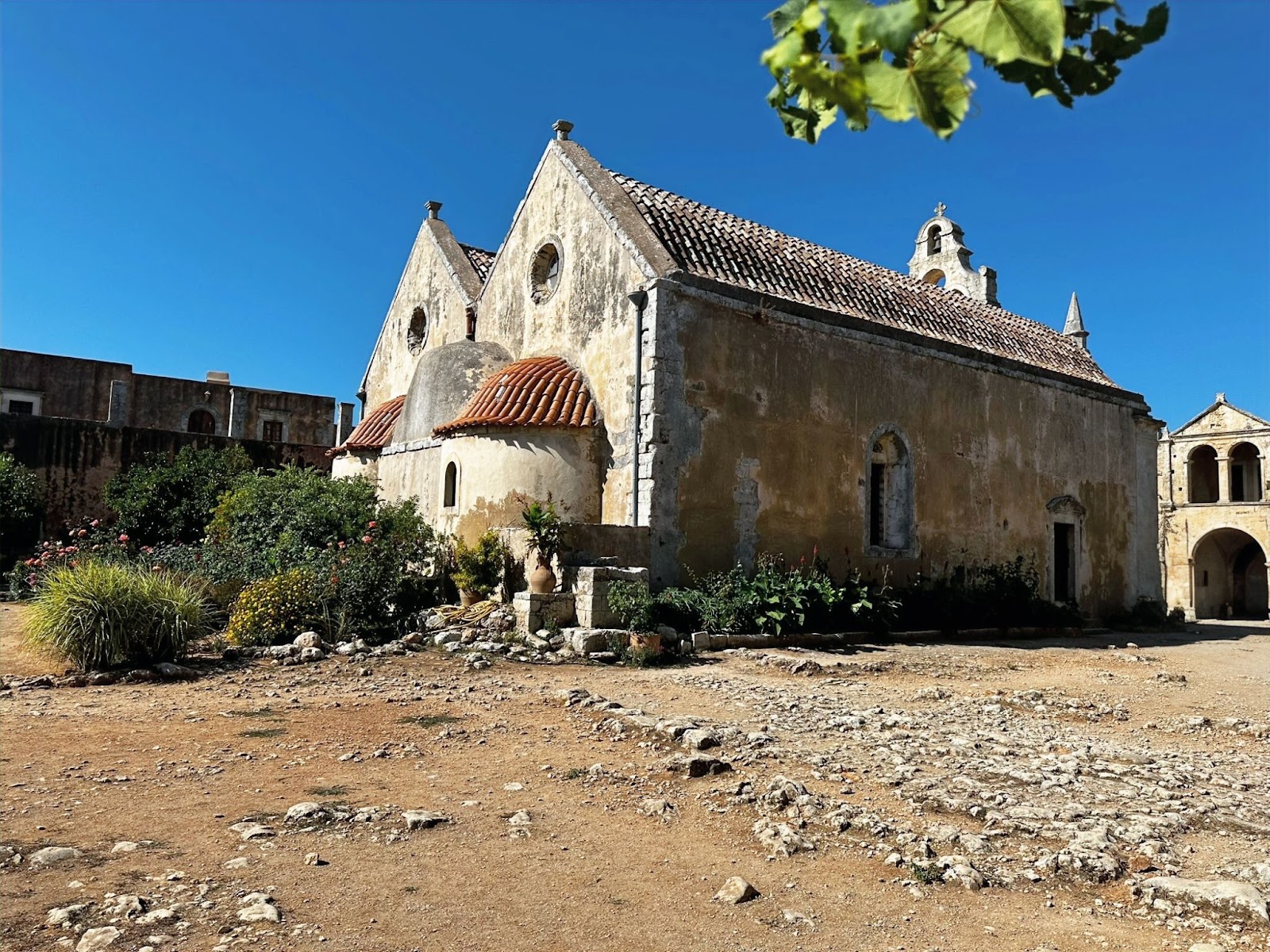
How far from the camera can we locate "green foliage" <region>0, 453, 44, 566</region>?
18.4m

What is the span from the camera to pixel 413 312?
21891 millimetres

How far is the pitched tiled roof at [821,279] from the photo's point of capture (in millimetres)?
14977

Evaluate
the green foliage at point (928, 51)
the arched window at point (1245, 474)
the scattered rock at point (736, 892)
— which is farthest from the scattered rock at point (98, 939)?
the arched window at point (1245, 474)

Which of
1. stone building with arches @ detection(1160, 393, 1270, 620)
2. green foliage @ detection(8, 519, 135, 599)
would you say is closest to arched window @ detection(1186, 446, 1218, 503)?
stone building with arches @ detection(1160, 393, 1270, 620)

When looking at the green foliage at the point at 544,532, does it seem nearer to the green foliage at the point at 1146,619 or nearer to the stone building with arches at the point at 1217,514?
the green foliage at the point at 1146,619

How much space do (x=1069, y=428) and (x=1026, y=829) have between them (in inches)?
710

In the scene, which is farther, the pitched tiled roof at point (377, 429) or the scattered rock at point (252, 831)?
the pitched tiled roof at point (377, 429)

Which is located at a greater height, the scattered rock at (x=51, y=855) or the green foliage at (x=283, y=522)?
the green foliage at (x=283, y=522)

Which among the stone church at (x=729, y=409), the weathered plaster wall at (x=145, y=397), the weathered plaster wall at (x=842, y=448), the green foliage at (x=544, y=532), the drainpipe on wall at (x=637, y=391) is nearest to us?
the green foliage at (x=544, y=532)

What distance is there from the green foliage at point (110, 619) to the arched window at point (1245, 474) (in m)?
40.3

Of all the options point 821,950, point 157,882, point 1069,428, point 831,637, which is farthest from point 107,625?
point 1069,428

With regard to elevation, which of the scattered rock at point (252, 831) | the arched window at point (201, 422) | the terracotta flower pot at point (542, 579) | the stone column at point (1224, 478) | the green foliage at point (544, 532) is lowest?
the scattered rock at point (252, 831)

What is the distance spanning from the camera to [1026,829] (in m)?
4.44

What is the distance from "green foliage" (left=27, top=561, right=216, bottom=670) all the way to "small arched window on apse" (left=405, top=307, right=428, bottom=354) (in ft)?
41.8
